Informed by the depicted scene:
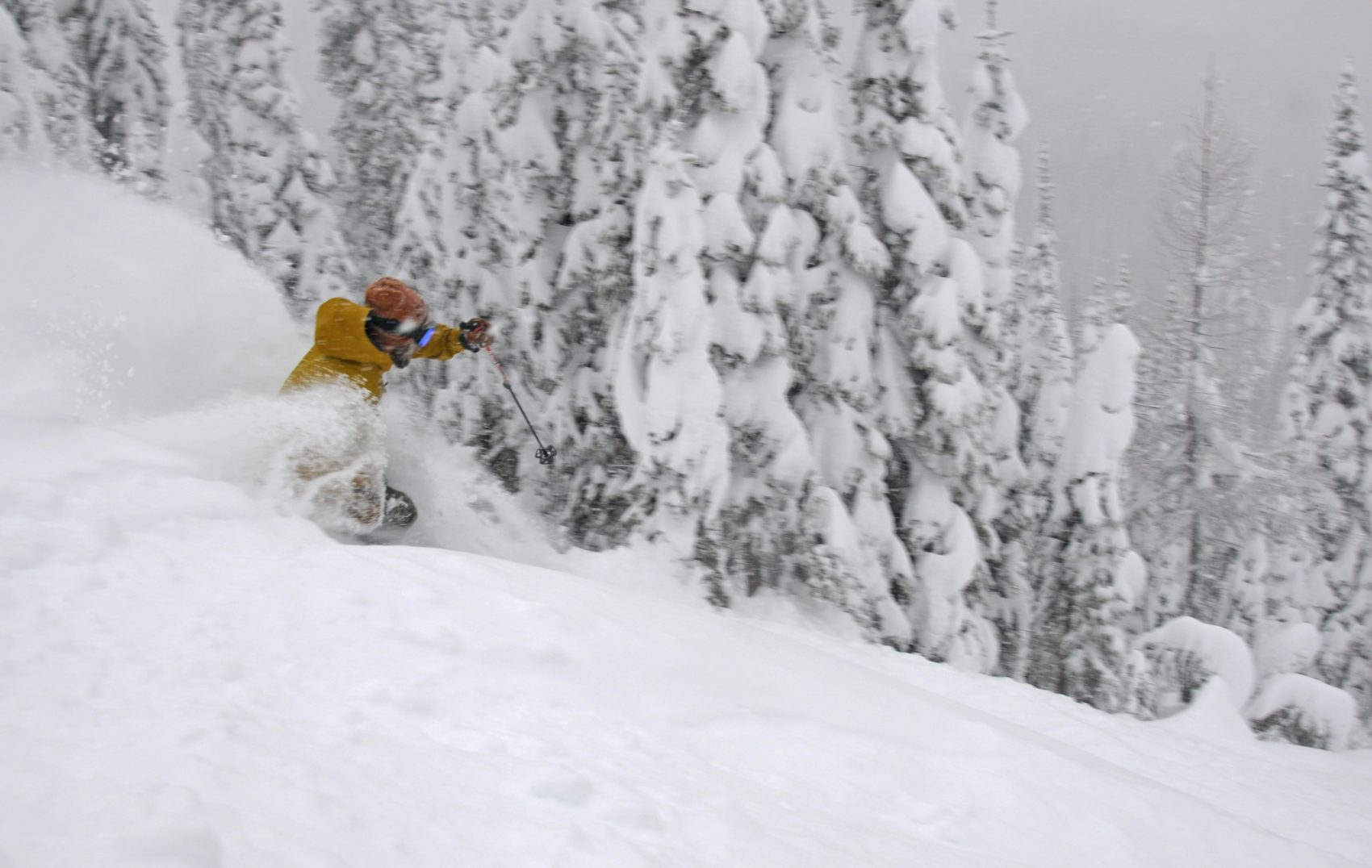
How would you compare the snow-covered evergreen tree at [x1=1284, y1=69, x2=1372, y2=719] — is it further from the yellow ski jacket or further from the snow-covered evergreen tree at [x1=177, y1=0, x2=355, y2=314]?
the snow-covered evergreen tree at [x1=177, y1=0, x2=355, y2=314]

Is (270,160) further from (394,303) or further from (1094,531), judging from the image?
(1094,531)

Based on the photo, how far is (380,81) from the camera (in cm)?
2283

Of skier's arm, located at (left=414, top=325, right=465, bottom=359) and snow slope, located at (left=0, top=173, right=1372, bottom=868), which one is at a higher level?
skier's arm, located at (left=414, top=325, right=465, bottom=359)

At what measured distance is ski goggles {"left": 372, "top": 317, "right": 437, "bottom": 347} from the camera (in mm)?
7004

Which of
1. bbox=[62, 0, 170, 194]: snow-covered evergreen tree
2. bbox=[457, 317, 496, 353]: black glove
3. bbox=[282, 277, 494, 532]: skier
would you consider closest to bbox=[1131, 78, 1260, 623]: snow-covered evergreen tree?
bbox=[457, 317, 496, 353]: black glove

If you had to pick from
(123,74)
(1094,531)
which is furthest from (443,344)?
(123,74)

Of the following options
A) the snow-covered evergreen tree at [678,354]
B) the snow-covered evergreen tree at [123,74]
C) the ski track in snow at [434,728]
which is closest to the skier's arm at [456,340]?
the snow-covered evergreen tree at [678,354]

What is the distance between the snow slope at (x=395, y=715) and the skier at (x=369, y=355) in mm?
621

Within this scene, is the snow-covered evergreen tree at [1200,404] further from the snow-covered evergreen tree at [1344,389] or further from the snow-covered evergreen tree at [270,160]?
the snow-covered evergreen tree at [270,160]

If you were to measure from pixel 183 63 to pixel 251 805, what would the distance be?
24681 millimetres

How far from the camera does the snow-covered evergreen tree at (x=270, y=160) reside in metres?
17.9

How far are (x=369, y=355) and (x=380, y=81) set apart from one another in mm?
19074

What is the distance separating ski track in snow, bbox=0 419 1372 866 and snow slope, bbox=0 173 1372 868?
14mm

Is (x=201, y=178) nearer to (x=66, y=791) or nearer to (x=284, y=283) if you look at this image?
(x=284, y=283)
